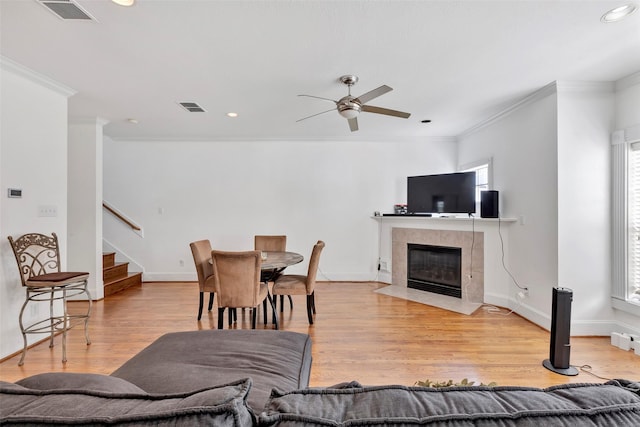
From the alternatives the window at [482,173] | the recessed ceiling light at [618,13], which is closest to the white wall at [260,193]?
the window at [482,173]

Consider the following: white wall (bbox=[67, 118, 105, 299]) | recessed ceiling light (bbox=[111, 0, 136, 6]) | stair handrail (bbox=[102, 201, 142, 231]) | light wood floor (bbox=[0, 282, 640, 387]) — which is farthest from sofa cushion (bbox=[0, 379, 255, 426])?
stair handrail (bbox=[102, 201, 142, 231])

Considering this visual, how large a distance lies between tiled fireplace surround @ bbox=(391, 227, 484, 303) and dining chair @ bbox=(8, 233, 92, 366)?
13.5ft

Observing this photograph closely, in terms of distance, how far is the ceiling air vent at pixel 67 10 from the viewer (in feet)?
5.64

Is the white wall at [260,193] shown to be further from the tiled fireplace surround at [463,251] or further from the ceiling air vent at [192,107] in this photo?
the ceiling air vent at [192,107]

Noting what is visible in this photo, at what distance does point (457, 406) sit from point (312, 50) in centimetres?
240

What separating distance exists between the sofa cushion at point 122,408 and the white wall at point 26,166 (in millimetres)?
2839

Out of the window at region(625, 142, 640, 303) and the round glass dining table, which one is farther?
the round glass dining table

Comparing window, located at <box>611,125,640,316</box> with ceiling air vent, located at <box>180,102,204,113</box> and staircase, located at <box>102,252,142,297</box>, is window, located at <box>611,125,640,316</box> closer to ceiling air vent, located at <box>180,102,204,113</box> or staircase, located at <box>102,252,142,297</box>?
ceiling air vent, located at <box>180,102,204,113</box>

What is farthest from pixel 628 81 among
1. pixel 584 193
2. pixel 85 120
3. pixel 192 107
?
pixel 85 120

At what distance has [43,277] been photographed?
240cm

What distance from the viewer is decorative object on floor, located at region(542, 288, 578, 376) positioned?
2.18 m

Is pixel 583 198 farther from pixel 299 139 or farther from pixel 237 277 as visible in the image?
pixel 299 139

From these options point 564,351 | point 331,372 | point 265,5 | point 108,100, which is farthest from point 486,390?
point 108,100

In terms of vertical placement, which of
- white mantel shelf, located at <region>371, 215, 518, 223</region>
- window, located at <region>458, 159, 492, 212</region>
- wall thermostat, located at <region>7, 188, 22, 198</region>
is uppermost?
window, located at <region>458, 159, 492, 212</region>
